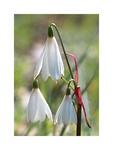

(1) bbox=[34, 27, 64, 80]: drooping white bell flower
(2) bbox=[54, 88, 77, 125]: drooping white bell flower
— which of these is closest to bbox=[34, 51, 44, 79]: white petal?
(1) bbox=[34, 27, 64, 80]: drooping white bell flower

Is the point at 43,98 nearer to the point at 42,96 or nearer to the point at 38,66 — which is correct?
the point at 42,96

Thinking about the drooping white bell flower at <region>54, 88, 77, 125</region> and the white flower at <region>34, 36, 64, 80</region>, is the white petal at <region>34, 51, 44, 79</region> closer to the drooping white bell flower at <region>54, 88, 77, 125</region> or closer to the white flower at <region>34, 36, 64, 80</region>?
the white flower at <region>34, 36, 64, 80</region>

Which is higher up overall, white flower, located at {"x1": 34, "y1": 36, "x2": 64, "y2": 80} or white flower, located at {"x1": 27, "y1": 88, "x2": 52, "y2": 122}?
white flower, located at {"x1": 34, "y1": 36, "x2": 64, "y2": 80}
